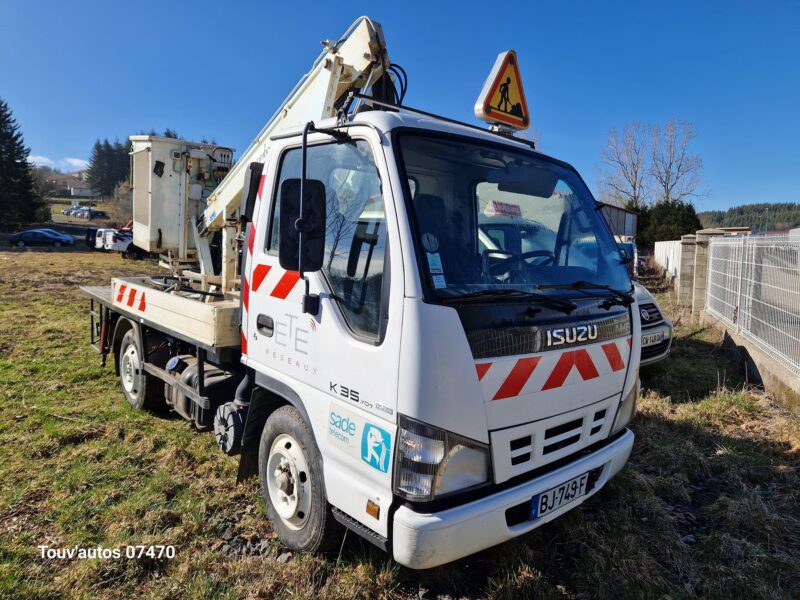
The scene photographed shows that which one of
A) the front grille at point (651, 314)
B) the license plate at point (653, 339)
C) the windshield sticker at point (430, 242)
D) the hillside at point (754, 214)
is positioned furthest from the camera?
the hillside at point (754, 214)

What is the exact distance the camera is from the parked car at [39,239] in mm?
35031

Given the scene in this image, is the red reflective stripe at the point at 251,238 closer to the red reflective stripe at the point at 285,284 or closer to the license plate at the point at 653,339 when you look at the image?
the red reflective stripe at the point at 285,284

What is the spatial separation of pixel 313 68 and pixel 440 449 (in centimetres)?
314

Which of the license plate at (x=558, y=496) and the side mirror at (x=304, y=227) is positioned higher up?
the side mirror at (x=304, y=227)

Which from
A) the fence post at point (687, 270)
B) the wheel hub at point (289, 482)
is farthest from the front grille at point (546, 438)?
the fence post at point (687, 270)

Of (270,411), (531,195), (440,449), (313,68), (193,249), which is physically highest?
(313,68)

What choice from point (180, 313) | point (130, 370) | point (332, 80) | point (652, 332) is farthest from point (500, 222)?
point (130, 370)

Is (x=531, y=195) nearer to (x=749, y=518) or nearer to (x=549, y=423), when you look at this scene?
(x=549, y=423)

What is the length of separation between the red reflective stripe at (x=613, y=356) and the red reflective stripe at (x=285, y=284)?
69.5 inches

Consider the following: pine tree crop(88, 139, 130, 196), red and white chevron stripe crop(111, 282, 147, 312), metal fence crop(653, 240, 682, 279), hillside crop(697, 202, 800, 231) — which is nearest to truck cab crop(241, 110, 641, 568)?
red and white chevron stripe crop(111, 282, 147, 312)

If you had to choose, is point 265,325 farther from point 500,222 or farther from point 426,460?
point 500,222

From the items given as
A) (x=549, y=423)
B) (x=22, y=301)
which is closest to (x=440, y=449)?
(x=549, y=423)

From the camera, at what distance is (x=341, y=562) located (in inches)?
111

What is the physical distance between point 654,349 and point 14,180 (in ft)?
168
